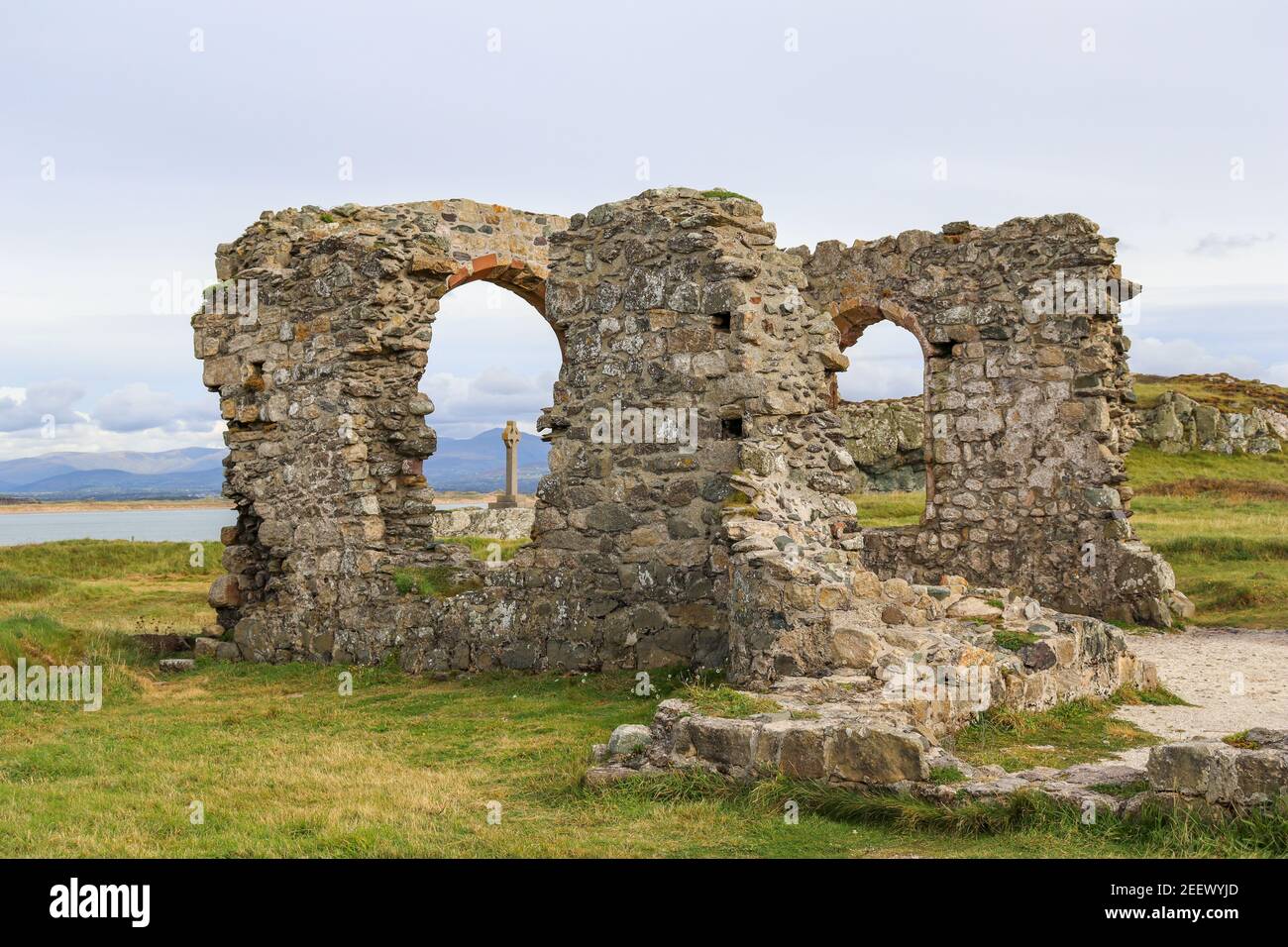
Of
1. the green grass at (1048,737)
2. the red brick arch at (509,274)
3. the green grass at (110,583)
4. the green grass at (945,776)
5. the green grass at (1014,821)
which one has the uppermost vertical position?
the red brick arch at (509,274)

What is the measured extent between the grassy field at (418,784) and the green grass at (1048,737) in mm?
24

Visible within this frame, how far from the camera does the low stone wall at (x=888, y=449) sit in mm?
34656

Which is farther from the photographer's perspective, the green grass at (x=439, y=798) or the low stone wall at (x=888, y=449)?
the low stone wall at (x=888, y=449)

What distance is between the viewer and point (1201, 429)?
122 feet

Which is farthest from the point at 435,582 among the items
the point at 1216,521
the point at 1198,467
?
the point at 1198,467

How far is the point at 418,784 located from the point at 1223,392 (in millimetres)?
44598

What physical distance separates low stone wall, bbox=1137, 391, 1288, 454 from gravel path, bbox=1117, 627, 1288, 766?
957 inches

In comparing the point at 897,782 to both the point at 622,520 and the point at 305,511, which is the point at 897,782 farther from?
the point at 305,511

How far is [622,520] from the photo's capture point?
422 inches

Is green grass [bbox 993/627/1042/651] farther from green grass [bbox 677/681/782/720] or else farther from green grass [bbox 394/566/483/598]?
green grass [bbox 394/566/483/598]

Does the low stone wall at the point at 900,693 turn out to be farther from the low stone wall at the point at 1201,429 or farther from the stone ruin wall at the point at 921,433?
the low stone wall at the point at 1201,429

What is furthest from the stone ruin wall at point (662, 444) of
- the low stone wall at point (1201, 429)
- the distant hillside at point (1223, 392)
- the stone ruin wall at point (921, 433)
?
the distant hillside at point (1223, 392)

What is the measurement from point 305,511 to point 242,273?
2.80 metres
